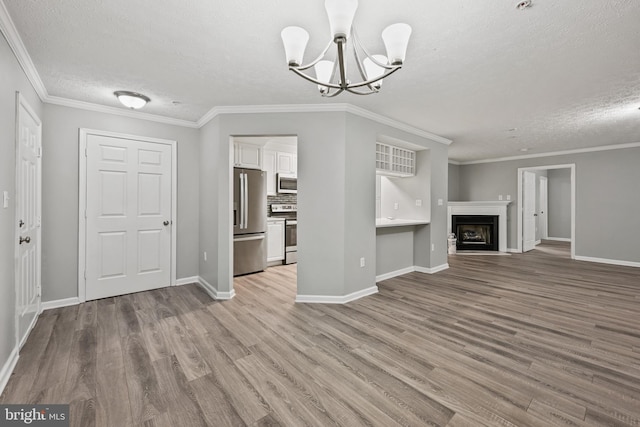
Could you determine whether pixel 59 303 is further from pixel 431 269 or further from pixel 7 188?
pixel 431 269

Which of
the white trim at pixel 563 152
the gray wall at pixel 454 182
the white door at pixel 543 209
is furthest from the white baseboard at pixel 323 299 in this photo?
the white door at pixel 543 209

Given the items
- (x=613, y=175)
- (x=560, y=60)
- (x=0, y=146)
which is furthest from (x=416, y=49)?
(x=613, y=175)

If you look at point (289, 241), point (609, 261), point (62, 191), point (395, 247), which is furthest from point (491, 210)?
point (62, 191)

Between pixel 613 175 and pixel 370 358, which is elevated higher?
pixel 613 175

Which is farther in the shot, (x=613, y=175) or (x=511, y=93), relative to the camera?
(x=613, y=175)

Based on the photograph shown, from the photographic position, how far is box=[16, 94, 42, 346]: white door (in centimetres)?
235

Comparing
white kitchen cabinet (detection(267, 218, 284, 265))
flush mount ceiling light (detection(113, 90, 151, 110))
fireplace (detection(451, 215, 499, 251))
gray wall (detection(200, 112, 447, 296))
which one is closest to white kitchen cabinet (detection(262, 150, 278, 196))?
white kitchen cabinet (detection(267, 218, 284, 265))

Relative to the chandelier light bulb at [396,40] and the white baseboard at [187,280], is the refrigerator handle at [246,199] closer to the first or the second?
the white baseboard at [187,280]

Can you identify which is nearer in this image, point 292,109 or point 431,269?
point 292,109

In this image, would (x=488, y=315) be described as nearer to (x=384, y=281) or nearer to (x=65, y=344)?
(x=384, y=281)

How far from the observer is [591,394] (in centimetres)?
183

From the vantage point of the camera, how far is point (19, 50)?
87.3 inches

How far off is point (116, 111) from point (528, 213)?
29.5 feet

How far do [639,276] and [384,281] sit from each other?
14.1ft
